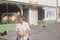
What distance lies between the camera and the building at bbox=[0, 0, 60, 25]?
96.9ft

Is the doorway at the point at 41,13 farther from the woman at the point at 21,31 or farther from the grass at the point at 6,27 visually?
the woman at the point at 21,31

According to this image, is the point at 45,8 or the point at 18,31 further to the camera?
the point at 45,8

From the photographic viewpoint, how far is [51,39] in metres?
15.5

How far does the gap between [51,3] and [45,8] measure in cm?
433

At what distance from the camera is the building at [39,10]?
96.9 ft

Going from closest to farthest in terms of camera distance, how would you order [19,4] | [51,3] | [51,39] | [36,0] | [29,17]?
[51,39]
[19,4]
[29,17]
[36,0]
[51,3]

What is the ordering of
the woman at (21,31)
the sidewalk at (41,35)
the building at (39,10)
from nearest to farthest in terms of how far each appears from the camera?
the woman at (21,31) < the sidewalk at (41,35) < the building at (39,10)

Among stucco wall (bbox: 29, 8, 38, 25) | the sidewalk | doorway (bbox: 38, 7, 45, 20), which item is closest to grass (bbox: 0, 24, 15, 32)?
the sidewalk

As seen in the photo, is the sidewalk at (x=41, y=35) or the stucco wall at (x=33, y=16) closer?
the sidewalk at (x=41, y=35)

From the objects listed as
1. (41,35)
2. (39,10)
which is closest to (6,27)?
(41,35)

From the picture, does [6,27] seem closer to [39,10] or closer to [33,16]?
[33,16]

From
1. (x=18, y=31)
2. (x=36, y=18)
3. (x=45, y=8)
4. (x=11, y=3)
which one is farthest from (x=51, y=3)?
(x=18, y=31)

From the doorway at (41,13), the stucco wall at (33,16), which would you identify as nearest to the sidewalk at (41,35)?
the stucco wall at (33,16)

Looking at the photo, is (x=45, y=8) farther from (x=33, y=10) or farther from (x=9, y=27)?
(x=9, y=27)
